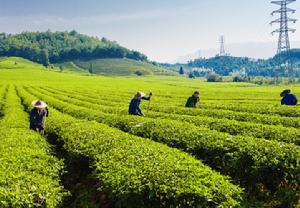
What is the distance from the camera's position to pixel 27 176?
1126 centimetres

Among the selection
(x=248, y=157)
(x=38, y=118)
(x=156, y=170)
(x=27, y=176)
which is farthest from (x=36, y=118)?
(x=248, y=157)

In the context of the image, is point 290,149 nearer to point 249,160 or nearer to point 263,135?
point 249,160

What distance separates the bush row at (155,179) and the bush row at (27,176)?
53.4 inches

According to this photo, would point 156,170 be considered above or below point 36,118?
below

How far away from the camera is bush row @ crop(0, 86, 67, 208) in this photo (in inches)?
383

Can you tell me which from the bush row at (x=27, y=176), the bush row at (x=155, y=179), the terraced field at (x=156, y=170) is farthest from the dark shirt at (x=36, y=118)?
the bush row at (x=155, y=179)

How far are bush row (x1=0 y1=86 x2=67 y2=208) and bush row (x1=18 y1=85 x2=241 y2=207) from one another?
1.36 m

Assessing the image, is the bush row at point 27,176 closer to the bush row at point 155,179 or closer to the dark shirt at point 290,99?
the bush row at point 155,179

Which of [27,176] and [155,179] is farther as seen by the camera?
[27,176]

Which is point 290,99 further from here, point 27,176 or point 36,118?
point 27,176

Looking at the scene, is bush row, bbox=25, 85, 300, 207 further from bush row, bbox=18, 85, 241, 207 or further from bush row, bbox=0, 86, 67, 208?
bush row, bbox=0, 86, 67, 208

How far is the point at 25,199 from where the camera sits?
9.68m

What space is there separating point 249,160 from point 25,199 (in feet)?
22.3

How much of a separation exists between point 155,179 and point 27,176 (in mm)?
4057
